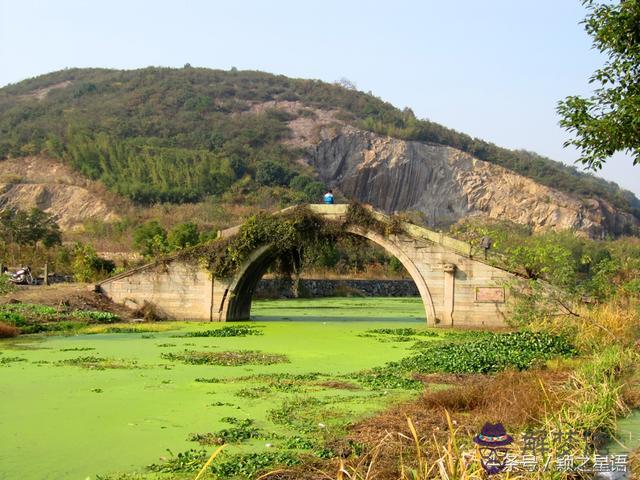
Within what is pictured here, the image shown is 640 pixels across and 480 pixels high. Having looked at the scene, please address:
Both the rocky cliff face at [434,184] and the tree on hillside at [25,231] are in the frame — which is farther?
the rocky cliff face at [434,184]

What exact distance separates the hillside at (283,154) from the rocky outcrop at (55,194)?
1178 millimetres

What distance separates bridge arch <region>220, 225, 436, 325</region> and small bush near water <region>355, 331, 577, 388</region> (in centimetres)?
683

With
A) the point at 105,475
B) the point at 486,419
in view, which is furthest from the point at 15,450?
the point at 486,419

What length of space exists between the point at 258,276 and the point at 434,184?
4482 centimetres

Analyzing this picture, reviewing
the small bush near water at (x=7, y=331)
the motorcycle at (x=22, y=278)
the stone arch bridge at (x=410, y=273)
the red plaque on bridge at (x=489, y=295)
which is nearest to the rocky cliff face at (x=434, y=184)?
the motorcycle at (x=22, y=278)

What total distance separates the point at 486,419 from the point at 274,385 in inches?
139

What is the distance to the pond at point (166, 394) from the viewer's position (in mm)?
6977

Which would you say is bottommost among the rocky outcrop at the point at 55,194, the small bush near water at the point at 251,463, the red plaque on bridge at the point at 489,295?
the small bush near water at the point at 251,463

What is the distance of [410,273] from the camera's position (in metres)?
20.9

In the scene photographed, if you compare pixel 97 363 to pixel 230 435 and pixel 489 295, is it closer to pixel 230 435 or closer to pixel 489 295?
pixel 230 435

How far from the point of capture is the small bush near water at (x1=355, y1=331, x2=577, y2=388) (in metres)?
11.1

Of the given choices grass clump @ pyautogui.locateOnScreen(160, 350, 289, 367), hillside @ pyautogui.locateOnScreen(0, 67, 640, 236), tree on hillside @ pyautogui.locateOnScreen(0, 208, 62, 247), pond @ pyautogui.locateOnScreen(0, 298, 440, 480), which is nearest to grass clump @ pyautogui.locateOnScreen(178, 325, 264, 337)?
pond @ pyautogui.locateOnScreen(0, 298, 440, 480)

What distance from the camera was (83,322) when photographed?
19.3 metres

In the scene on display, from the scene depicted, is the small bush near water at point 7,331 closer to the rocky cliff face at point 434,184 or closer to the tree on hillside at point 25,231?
the tree on hillside at point 25,231
